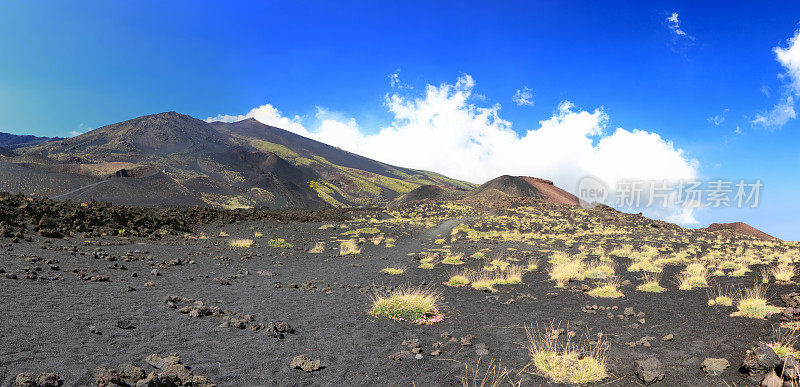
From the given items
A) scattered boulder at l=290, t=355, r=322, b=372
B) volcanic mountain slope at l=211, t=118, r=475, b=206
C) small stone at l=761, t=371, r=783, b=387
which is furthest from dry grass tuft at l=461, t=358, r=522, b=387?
volcanic mountain slope at l=211, t=118, r=475, b=206

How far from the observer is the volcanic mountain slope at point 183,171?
41.5 metres

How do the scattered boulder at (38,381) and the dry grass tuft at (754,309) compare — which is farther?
the dry grass tuft at (754,309)

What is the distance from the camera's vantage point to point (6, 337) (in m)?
4.87

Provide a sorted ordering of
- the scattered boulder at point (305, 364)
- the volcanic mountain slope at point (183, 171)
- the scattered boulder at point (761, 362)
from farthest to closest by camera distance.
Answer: the volcanic mountain slope at point (183, 171)
the scattered boulder at point (305, 364)
the scattered boulder at point (761, 362)

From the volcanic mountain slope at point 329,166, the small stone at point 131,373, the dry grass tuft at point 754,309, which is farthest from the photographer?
the volcanic mountain slope at point 329,166

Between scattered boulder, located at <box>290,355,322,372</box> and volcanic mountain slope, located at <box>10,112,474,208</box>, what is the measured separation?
4232 centimetres

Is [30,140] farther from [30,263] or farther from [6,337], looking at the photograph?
[6,337]

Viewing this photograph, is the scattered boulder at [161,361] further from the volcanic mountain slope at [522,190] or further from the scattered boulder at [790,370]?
the volcanic mountain slope at [522,190]

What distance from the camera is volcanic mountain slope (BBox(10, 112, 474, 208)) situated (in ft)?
136

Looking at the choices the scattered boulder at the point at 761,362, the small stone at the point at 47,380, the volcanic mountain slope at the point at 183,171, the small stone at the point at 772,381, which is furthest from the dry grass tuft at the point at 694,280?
the volcanic mountain slope at the point at 183,171

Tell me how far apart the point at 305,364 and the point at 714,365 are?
18.2ft

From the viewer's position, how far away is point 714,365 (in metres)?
4.61

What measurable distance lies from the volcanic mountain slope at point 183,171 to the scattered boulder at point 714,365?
4652 centimetres

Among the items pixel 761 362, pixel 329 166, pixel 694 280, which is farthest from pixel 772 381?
pixel 329 166
